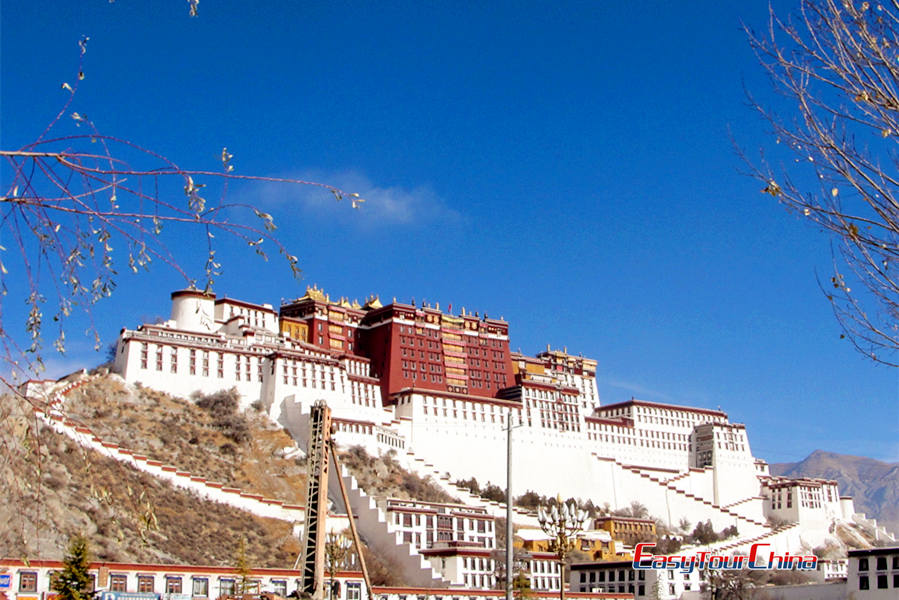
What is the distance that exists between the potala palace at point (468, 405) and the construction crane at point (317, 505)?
46622 millimetres

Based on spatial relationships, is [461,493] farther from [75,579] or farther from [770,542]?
[75,579]

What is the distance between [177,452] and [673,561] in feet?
122

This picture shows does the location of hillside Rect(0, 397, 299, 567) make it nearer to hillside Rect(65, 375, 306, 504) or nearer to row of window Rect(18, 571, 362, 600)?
row of window Rect(18, 571, 362, 600)

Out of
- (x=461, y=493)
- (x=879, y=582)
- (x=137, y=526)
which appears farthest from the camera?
(x=461, y=493)

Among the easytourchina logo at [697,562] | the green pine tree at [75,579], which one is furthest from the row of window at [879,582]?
the green pine tree at [75,579]

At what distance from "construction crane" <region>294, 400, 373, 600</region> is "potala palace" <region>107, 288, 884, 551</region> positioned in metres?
46.6

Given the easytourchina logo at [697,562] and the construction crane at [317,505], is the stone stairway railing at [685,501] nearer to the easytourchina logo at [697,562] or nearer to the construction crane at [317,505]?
the easytourchina logo at [697,562]

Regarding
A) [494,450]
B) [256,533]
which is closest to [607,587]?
[256,533]

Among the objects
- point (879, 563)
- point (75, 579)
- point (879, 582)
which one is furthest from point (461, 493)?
point (75, 579)

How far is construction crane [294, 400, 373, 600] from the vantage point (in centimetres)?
2894

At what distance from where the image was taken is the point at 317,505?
3092 centimetres

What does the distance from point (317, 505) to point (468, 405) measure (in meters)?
65.6

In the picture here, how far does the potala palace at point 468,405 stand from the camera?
8394 centimetres

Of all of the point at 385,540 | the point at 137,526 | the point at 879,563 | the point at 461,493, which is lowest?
the point at 879,563
